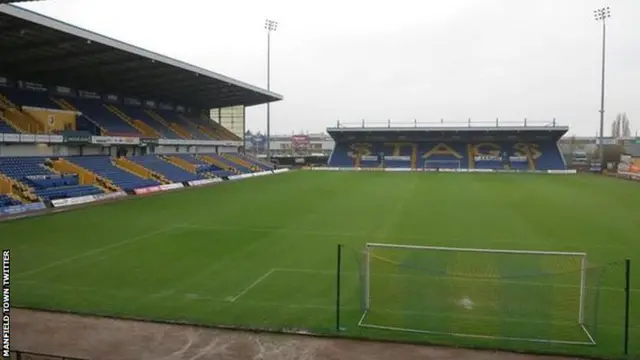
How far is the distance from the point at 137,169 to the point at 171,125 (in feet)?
42.6

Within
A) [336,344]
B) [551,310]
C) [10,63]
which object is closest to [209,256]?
[336,344]

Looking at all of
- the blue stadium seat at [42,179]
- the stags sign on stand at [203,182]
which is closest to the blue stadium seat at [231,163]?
the stags sign on stand at [203,182]

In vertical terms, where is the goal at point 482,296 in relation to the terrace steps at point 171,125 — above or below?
below

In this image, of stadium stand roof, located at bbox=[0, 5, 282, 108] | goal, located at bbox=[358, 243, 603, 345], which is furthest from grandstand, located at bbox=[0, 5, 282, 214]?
goal, located at bbox=[358, 243, 603, 345]

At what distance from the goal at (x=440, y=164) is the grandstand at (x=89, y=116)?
1094 inches

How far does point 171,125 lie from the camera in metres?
52.1

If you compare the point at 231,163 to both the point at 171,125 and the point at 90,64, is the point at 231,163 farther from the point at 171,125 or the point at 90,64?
the point at 90,64

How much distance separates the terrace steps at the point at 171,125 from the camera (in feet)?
167

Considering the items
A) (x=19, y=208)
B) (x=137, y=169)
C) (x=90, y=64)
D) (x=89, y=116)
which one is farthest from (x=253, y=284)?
(x=89, y=116)

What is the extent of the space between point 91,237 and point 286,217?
887 cm

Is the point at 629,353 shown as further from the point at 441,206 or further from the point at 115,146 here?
the point at 115,146

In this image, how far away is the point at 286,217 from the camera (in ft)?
79.9

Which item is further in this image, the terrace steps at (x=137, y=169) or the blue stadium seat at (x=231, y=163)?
the blue stadium seat at (x=231, y=163)

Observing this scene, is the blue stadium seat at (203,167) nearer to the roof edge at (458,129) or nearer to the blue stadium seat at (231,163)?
the blue stadium seat at (231,163)
